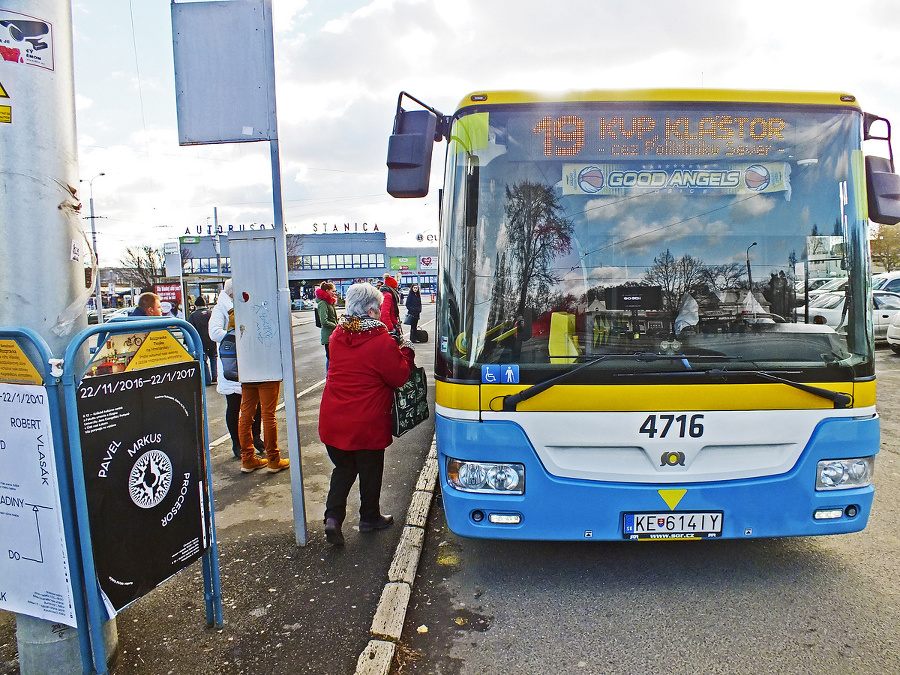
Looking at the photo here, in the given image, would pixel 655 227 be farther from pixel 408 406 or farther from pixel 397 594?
pixel 397 594

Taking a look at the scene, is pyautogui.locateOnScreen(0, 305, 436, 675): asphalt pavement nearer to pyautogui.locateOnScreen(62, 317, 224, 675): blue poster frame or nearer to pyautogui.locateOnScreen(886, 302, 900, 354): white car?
pyautogui.locateOnScreen(62, 317, 224, 675): blue poster frame

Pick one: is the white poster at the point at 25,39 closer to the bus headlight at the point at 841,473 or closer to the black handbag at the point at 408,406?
the black handbag at the point at 408,406

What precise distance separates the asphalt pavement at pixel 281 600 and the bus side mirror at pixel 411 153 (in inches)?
61.7

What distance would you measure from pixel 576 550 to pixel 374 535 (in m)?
1.47

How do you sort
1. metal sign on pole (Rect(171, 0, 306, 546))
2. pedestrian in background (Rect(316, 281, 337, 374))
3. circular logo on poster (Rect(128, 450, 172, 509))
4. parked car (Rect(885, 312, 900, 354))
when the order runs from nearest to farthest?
circular logo on poster (Rect(128, 450, 172, 509)), metal sign on pole (Rect(171, 0, 306, 546)), pedestrian in background (Rect(316, 281, 337, 374)), parked car (Rect(885, 312, 900, 354))

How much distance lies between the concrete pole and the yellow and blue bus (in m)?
1.88

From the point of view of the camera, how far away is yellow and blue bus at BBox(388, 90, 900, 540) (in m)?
3.31

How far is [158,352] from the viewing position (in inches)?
110

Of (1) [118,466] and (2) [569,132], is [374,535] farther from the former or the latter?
(2) [569,132]

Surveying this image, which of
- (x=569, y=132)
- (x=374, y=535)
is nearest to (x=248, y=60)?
(x=569, y=132)

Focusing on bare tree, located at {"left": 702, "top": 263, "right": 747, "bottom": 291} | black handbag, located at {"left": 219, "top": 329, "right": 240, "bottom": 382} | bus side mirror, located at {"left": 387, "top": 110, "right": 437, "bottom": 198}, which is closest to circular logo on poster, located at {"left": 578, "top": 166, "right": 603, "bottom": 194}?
bare tree, located at {"left": 702, "top": 263, "right": 747, "bottom": 291}

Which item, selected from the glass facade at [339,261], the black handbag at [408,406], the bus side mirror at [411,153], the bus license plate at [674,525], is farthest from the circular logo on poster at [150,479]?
the glass facade at [339,261]

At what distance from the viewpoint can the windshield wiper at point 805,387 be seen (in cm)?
323

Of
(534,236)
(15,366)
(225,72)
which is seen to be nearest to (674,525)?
(534,236)
